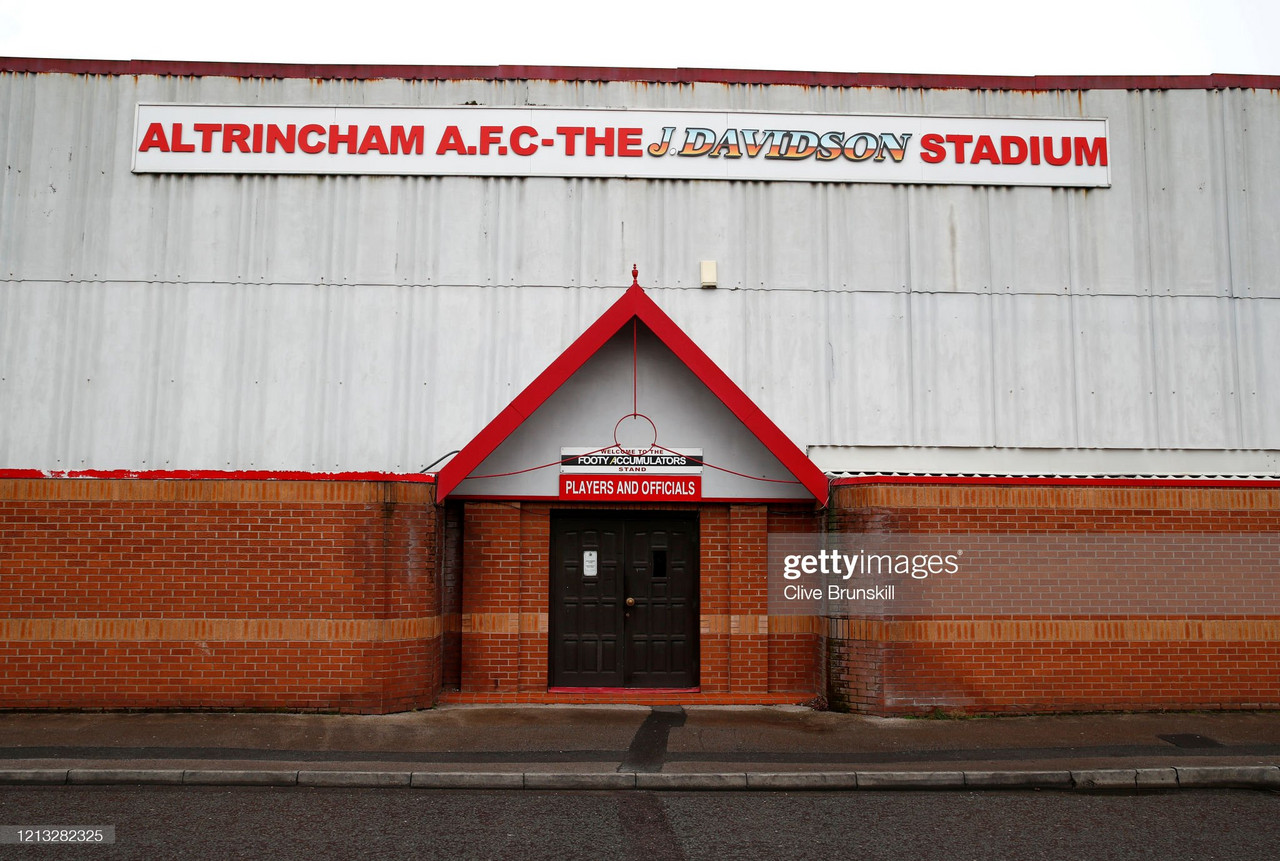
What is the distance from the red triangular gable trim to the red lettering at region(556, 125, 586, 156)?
3.27 meters

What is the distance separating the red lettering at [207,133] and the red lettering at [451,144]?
3.05 m

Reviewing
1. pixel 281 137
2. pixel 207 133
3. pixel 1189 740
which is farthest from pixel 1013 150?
pixel 207 133

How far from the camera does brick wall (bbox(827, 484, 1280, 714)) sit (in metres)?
10.1

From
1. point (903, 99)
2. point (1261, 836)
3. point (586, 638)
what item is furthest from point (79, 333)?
point (1261, 836)

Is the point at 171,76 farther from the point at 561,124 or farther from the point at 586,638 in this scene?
the point at 586,638

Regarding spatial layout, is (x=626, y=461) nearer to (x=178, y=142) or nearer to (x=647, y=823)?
(x=647, y=823)

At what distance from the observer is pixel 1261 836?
250 inches

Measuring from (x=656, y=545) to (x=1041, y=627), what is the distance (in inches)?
175

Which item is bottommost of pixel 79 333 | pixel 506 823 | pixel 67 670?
pixel 506 823

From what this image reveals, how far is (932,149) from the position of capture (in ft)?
42.9

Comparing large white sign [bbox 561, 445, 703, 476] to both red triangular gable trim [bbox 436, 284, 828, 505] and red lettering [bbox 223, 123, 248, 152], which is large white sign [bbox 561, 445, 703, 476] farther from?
red lettering [bbox 223, 123, 248, 152]

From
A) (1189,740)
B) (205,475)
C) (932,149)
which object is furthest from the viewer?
(932,149)

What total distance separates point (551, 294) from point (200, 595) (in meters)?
5.65

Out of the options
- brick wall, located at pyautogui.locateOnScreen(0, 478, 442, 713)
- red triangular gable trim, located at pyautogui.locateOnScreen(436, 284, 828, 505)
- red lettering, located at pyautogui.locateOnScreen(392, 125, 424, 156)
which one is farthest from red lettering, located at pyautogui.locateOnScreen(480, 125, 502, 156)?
brick wall, located at pyautogui.locateOnScreen(0, 478, 442, 713)
